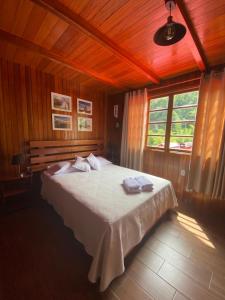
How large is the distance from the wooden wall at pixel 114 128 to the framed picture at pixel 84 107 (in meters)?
0.76

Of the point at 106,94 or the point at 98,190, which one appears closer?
the point at 98,190

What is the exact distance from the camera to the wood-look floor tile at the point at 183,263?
4.76 feet

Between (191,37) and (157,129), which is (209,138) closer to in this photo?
(157,129)

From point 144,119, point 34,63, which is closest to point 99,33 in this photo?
point 34,63

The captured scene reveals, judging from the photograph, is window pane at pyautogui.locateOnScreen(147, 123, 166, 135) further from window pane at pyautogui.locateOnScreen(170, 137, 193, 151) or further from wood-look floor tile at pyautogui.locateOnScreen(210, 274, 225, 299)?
wood-look floor tile at pyautogui.locateOnScreen(210, 274, 225, 299)

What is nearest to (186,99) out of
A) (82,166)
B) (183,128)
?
(183,128)

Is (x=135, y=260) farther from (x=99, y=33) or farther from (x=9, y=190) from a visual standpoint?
(x=99, y=33)

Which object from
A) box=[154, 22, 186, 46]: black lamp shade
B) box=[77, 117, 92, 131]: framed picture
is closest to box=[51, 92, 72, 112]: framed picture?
box=[77, 117, 92, 131]: framed picture

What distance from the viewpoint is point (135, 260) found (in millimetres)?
1624

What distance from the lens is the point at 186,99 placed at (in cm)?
291

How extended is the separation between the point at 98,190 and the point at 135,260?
0.92m

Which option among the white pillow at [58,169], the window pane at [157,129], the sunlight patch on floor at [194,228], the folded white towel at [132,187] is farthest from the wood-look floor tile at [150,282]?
the window pane at [157,129]

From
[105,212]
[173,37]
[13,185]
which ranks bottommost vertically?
[13,185]

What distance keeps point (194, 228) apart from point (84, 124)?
3.19 meters
